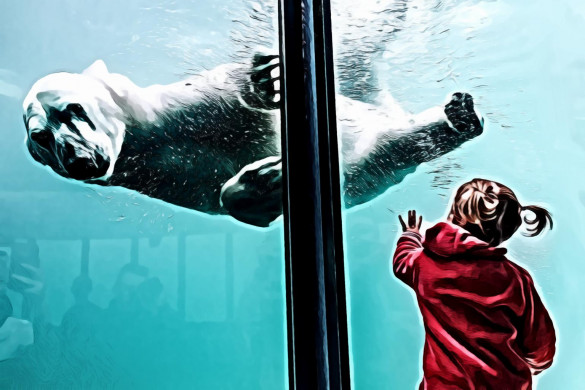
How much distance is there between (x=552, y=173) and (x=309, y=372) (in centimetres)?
80

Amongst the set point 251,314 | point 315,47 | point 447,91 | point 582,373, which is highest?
point 315,47

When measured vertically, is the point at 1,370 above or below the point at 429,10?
below

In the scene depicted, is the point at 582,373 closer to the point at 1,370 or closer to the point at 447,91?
the point at 447,91

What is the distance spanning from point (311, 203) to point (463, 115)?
1.57 feet

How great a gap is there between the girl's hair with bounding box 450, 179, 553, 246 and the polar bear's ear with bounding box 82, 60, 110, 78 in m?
1.01

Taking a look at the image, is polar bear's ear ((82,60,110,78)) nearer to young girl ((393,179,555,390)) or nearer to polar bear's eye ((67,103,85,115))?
polar bear's eye ((67,103,85,115))

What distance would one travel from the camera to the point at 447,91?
122cm

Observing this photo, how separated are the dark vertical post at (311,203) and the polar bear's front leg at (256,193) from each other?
3 cm

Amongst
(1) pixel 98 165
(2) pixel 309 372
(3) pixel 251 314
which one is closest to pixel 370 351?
(2) pixel 309 372

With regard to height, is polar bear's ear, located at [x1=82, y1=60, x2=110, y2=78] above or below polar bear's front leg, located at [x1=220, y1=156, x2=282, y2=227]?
above

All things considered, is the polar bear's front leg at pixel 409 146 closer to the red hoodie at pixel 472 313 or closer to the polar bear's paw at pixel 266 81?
the red hoodie at pixel 472 313

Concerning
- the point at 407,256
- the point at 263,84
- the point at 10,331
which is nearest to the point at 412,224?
the point at 407,256

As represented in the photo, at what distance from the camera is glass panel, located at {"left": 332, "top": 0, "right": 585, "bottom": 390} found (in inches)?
42.6

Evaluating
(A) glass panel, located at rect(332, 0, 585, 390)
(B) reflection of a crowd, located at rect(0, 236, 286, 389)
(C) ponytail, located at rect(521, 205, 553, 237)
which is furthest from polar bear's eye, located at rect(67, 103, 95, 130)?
(C) ponytail, located at rect(521, 205, 553, 237)
